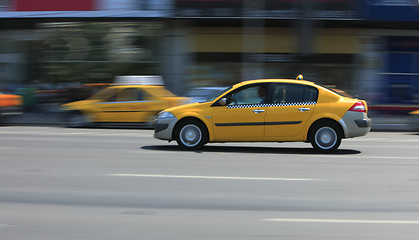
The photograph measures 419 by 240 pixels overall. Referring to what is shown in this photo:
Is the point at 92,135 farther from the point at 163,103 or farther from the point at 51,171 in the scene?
the point at 51,171

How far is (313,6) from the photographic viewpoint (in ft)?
79.3

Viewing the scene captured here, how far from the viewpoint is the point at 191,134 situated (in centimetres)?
1087

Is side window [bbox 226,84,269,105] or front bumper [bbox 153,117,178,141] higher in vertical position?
side window [bbox 226,84,269,105]

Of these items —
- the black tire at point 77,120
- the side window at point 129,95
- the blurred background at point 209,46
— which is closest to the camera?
the side window at point 129,95

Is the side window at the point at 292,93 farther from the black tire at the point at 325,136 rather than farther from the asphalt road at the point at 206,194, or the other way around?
the asphalt road at the point at 206,194

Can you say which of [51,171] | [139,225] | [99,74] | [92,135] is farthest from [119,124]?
[139,225]

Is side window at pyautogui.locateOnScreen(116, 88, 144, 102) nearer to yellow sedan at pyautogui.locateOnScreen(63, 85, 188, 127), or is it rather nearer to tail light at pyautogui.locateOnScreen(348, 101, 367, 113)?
yellow sedan at pyautogui.locateOnScreen(63, 85, 188, 127)

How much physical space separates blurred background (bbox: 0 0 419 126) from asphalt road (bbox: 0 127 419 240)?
13838 millimetres

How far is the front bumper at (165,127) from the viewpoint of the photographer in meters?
10.9

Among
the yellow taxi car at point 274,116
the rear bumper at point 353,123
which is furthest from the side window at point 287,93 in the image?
the rear bumper at point 353,123

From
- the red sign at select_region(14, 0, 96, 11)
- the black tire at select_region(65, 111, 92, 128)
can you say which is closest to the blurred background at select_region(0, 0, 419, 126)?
the red sign at select_region(14, 0, 96, 11)

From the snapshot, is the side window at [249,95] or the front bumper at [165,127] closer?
the side window at [249,95]

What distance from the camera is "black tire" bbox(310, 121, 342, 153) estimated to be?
10.7 metres

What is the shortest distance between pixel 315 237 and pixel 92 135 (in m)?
10.5
